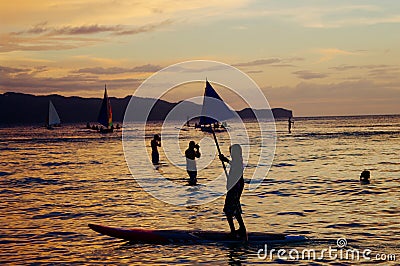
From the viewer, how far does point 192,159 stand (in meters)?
26.7

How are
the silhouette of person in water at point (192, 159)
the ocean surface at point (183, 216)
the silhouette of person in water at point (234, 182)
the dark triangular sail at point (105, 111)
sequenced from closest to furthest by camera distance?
the ocean surface at point (183, 216)
the silhouette of person in water at point (234, 182)
the silhouette of person in water at point (192, 159)
the dark triangular sail at point (105, 111)

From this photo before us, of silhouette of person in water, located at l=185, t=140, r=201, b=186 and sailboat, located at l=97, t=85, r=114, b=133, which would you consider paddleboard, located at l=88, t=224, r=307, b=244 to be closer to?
silhouette of person in water, located at l=185, t=140, r=201, b=186

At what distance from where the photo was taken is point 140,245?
15.4 m

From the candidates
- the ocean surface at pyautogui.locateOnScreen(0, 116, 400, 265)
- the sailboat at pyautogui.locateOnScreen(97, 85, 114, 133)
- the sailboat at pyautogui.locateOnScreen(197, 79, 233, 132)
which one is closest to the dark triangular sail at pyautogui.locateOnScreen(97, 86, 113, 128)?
the sailboat at pyautogui.locateOnScreen(97, 85, 114, 133)

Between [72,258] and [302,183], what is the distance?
1782cm

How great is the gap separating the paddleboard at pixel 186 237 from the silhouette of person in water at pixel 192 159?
30.4ft

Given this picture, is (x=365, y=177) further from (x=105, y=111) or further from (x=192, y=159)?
(x=105, y=111)

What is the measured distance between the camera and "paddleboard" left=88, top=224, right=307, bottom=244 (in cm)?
1539

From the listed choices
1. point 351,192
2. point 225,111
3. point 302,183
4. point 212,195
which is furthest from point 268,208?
point 225,111

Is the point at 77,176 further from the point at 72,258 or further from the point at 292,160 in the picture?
the point at 72,258

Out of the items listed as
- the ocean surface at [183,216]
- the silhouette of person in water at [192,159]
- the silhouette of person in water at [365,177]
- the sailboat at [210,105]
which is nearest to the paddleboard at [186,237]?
the ocean surface at [183,216]

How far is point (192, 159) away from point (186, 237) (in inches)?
440

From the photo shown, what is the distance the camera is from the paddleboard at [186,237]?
50.5 feet

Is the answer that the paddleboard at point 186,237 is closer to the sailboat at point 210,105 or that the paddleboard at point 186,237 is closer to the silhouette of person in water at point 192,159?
the silhouette of person in water at point 192,159
